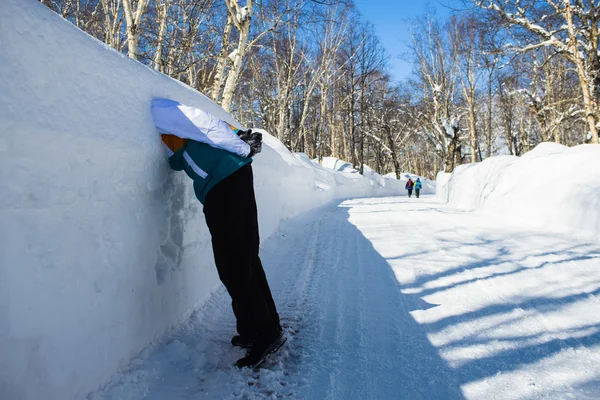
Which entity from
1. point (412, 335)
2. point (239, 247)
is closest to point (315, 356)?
point (412, 335)

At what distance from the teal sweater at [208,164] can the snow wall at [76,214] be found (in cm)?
31

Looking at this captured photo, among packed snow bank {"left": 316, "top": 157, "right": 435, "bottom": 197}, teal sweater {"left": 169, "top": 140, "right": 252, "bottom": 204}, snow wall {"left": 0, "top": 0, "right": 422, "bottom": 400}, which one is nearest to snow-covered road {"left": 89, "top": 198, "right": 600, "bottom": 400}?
snow wall {"left": 0, "top": 0, "right": 422, "bottom": 400}

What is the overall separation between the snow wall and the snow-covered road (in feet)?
0.98

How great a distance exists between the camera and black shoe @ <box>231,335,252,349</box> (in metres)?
2.29

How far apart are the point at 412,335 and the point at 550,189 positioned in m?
6.08

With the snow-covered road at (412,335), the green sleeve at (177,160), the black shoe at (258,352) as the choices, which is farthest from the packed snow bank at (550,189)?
the green sleeve at (177,160)

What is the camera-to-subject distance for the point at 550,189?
22.8ft

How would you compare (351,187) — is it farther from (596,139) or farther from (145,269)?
(145,269)

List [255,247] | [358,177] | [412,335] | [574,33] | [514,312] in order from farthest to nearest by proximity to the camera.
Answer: [358,177]
[574,33]
[514,312]
[412,335]
[255,247]

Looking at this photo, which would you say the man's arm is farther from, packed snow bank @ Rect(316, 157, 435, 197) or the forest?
packed snow bank @ Rect(316, 157, 435, 197)

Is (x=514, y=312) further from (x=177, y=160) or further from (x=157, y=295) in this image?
(x=177, y=160)

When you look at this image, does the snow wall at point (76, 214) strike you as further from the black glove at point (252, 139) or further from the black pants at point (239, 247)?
the black glove at point (252, 139)

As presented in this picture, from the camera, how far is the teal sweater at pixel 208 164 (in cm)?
216

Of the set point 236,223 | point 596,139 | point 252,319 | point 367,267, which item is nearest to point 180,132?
point 236,223
